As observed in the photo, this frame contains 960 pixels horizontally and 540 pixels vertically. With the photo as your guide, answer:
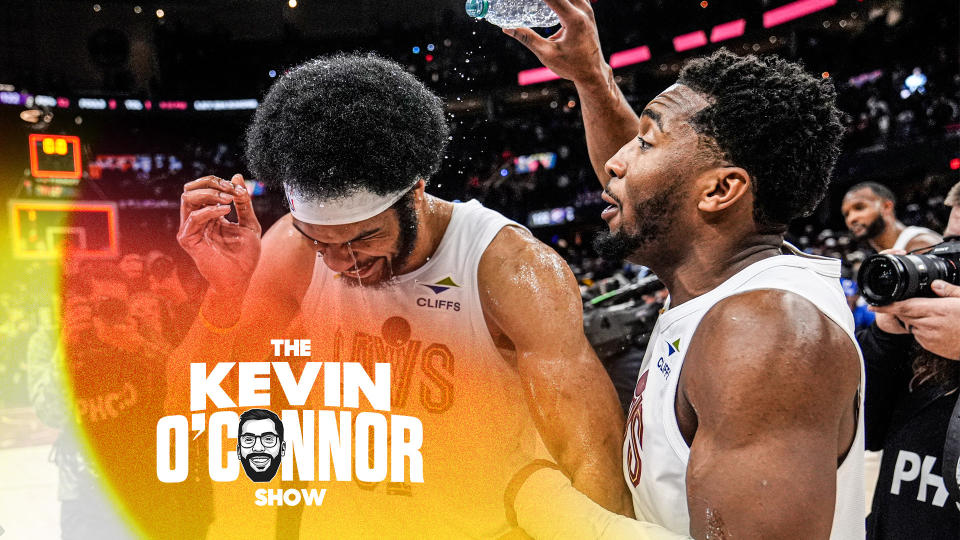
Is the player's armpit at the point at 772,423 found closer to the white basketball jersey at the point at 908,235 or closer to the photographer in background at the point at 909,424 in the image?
the photographer in background at the point at 909,424

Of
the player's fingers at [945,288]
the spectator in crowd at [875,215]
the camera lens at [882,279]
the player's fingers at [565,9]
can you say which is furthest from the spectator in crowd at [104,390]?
the spectator in crowd at [875,215]

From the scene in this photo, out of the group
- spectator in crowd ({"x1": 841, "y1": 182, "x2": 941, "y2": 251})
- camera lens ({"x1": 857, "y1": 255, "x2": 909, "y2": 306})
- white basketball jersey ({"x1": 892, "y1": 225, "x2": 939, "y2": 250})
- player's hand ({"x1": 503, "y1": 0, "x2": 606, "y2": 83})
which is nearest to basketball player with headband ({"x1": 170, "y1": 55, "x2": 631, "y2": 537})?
player's hand ({"x1": 503, "y1": 0, "x2": 606, "y2": 83})

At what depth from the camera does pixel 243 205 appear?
4.44 ft

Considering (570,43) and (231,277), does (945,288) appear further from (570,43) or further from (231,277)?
(231,277)

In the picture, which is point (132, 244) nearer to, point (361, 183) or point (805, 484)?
point (361, 183)

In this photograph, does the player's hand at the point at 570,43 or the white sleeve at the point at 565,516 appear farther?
the player's hand at the point at 570,43

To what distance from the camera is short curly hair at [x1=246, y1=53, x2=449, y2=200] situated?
1.22 meters

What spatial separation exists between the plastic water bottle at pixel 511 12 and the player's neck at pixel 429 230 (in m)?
0.35

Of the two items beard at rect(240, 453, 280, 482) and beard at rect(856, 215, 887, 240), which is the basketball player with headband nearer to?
beard at rect(240, 453, 280, 482)

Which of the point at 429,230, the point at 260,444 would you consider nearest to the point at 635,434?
the point at 429,230

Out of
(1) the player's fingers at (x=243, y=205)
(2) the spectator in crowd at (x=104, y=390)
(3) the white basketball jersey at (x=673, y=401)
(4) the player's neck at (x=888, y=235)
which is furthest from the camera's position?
(4) the player's neck at (x=888, y=235)

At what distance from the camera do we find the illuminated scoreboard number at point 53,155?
1.44m

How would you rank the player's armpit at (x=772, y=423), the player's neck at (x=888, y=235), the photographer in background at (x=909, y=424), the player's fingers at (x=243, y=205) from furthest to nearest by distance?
the player's neck at (x=888, y=235) → the photographer in background at (x=909, y=424) → the player's fingers at (x=243, y=205) → the player's armpit at (x=772, y=423)

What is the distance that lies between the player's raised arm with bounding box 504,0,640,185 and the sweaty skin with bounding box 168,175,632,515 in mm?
262
